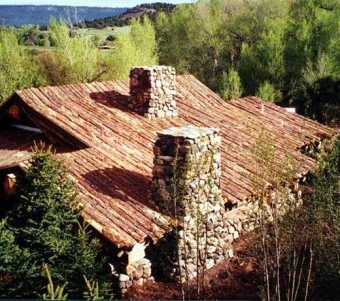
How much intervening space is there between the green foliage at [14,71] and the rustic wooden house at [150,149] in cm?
1368

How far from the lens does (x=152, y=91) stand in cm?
1605

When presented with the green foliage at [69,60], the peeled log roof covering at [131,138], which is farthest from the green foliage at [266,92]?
the peeled log roof covering at [131,138]

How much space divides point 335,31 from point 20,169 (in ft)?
86.9

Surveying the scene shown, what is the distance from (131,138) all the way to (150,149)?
0.72 m

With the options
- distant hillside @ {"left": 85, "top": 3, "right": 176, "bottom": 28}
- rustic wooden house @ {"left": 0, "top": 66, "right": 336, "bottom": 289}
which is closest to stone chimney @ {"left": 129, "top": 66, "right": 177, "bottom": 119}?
rustic wooden house @ {"left": 0, "top": 66, "right": 336, "bottom": 289}

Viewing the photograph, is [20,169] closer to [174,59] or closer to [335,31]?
[335,31]

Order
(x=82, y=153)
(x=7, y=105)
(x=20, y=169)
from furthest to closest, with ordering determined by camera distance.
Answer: (x=7, y=105) → (x=82, y=153) → (x=20, y=169)

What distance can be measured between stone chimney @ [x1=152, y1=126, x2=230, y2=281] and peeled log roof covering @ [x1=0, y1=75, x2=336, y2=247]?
51cm

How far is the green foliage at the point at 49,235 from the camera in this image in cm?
966

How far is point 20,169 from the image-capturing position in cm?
1174

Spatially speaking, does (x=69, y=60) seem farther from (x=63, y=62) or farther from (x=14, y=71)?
(x=14, y=71)

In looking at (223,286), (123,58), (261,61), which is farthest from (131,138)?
(261,61)

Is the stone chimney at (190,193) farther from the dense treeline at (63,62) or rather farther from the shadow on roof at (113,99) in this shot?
the dense treeline at (63,62)

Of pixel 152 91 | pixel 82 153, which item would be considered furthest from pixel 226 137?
pixel 82 153
